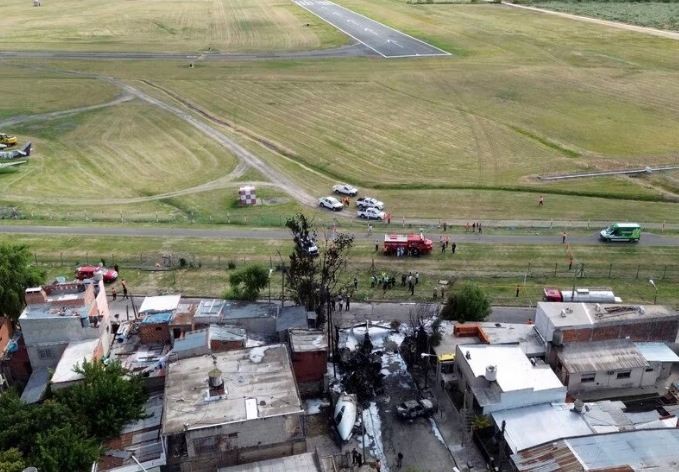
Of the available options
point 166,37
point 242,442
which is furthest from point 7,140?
point 166,37

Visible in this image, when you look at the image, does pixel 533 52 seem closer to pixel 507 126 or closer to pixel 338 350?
pixel 507 126

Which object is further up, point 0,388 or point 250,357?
point 250,357

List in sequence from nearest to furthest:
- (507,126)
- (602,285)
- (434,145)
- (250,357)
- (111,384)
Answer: (111,384)
(250,357)
(602,285)
(434,145)
(507,126)

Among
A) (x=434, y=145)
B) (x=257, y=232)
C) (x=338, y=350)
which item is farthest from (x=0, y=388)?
(x=434, y=145)

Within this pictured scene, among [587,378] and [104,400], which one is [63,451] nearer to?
[104,400]

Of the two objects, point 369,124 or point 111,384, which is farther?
point 369,124

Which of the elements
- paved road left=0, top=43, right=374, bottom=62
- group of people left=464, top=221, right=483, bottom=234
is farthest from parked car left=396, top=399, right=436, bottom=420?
paved road left=0, top=43, right=374, bottom=62

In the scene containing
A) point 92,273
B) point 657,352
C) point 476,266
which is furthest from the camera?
point 476,266

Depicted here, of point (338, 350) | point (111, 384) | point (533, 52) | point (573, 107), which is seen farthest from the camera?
point (533, 52)
